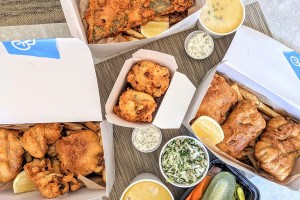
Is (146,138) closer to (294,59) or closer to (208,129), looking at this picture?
(208,129)

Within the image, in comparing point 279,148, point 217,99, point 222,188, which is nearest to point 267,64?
point 217,99

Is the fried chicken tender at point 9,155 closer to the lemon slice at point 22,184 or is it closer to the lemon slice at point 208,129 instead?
the lemon slice at point 22,184

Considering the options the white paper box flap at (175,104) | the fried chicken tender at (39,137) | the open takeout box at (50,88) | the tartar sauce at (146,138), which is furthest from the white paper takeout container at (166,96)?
the fried chicken tender at (39,137)

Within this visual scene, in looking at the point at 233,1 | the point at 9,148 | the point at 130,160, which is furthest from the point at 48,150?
the point at 233,1

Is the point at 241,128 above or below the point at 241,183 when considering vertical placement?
above

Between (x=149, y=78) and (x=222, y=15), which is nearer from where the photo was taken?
(x=149, y=78)

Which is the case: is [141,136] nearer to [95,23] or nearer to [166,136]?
[166,136]
